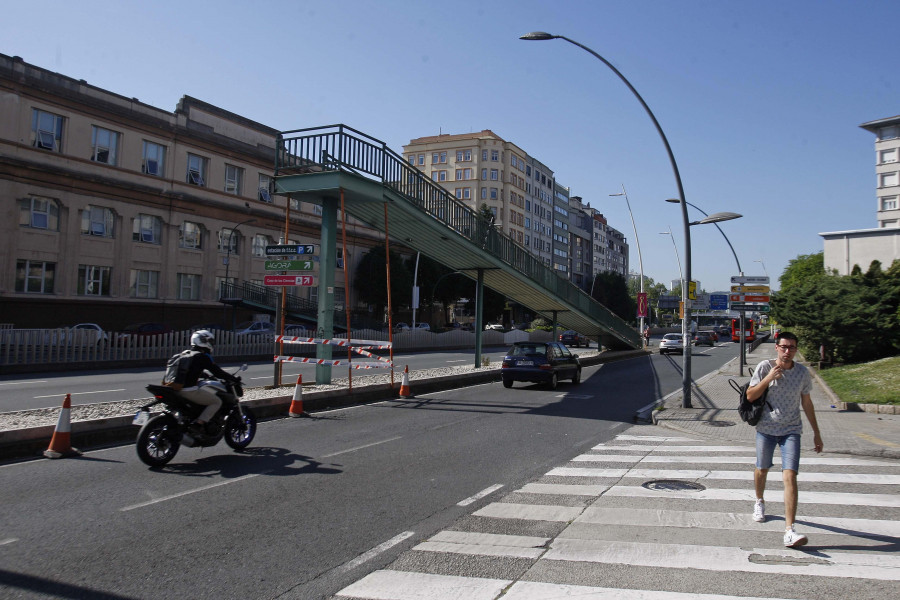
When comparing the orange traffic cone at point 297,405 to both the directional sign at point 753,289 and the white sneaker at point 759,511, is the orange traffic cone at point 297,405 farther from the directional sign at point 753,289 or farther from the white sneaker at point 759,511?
the directional sign at point 753,289

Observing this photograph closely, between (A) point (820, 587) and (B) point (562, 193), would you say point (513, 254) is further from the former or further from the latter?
(B) point (562, 193)

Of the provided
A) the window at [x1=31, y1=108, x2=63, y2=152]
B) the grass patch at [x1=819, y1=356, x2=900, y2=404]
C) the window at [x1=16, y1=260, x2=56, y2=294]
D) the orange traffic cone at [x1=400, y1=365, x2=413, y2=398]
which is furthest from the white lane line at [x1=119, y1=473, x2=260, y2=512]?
the window at [x1=31, y1=108, x2=63, y2=152]

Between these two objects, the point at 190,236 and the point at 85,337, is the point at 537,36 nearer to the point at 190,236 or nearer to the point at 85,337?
the point at 85,337

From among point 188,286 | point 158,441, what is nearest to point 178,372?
point 158,441

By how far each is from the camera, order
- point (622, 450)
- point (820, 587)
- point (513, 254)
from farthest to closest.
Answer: point (513, 254) < point (622, 450) < point (820, 587)

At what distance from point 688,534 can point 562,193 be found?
111 metres

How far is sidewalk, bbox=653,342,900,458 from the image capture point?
32.2ft

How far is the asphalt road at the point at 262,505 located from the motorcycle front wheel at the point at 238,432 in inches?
7.4

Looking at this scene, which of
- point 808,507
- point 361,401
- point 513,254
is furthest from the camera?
point 513,254

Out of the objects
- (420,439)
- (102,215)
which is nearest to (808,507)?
(420,439)

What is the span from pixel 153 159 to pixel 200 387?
37.9 meters

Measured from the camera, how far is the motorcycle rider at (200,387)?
27.2 ft

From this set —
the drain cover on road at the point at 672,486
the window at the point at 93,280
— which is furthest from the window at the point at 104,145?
the drain cover on road at the point at 672,486

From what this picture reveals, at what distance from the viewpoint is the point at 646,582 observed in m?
4.56
